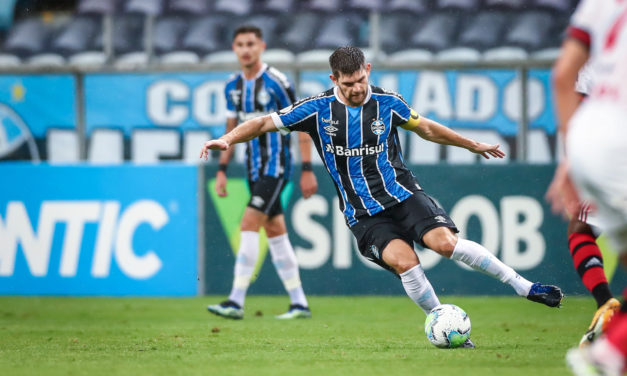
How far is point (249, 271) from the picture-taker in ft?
27.5

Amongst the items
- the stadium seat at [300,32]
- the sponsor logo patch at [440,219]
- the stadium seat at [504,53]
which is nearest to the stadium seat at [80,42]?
the stadium seat at [300,32]

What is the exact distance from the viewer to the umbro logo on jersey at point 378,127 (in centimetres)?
623

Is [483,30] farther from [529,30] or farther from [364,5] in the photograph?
[364,5]

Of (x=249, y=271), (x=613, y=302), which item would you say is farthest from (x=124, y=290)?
(x=613, y=302)

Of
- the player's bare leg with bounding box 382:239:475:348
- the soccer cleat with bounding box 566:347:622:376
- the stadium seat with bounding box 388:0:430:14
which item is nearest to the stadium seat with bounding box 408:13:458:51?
the stadium seat with bounding box 388:0:430:14

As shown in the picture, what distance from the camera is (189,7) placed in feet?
47.5

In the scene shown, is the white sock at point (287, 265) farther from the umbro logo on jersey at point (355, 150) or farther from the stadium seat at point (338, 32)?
the stadium seat at point (338, 32)

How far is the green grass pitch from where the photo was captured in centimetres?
531

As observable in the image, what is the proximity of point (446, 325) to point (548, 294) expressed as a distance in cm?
59

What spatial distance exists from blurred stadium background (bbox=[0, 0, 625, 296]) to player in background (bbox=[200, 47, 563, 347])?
151 inches

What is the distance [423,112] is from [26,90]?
4.89m

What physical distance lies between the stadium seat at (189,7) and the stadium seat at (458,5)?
3291mm

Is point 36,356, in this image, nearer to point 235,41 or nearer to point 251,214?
point 251,214

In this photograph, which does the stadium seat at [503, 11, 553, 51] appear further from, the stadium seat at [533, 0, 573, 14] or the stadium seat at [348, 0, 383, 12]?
the stadium seat at [348, 0, 383, 12]
